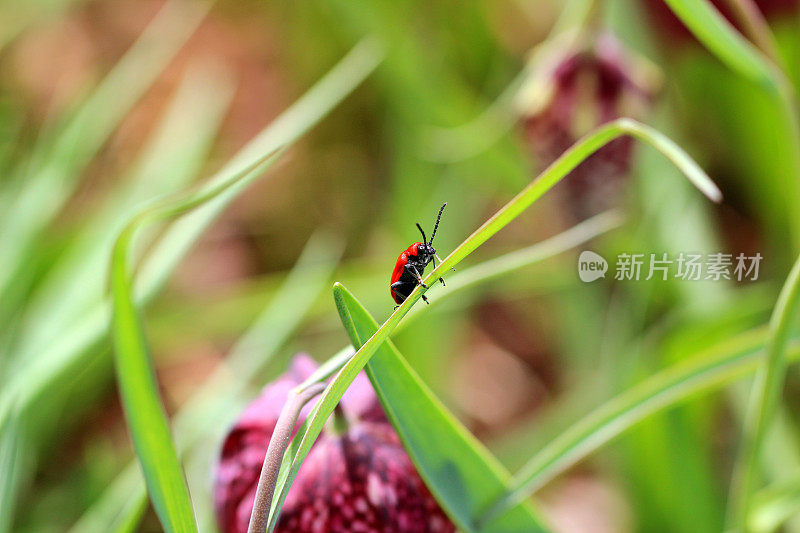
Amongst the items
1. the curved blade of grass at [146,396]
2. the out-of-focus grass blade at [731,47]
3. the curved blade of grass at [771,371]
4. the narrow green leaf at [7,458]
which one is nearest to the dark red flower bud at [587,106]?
the out-of-focus grass blade at [731,47]

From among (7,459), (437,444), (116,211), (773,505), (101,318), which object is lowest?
(773,505)

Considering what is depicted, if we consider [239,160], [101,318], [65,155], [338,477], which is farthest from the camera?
[65,155]

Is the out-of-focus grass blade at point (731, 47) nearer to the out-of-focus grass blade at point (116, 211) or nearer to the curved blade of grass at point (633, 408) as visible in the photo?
the curved blade of grass at point (633, 408)

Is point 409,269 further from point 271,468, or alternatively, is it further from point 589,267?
point 589,267

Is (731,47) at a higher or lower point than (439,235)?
lower

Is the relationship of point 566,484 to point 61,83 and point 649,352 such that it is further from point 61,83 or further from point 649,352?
point 61,83

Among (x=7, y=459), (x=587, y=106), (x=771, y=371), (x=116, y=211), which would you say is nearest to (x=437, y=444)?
(x=771, y=371)

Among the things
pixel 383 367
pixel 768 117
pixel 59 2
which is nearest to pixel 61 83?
pixel 59 2

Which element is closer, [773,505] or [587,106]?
[773,505]
